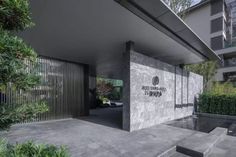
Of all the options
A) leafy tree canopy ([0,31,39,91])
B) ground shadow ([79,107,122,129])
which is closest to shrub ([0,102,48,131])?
leafy tree canopy ([0,31,39,91])

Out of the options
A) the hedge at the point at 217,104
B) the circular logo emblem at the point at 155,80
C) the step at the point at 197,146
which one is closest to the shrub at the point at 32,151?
the step at the point at 197,146

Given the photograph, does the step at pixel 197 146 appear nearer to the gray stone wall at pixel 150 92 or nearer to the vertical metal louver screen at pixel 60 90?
the gray stone wall at pixel 150 92

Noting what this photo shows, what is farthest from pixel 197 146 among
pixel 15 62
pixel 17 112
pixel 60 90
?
pixel 60 90

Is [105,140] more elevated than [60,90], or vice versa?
[60,90]

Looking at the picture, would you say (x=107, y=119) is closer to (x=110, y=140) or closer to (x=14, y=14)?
(x=110, y=140)

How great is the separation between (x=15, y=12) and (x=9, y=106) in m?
0.92

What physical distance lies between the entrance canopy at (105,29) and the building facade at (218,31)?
71.4 ft

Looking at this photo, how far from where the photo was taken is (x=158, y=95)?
8.13 metres

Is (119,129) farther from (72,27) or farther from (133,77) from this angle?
(72,27)

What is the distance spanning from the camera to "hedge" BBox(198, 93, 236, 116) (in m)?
10.7

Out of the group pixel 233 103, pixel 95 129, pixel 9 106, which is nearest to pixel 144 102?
pixel 95 129

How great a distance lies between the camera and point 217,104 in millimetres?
11328

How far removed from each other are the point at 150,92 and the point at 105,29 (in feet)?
11.2

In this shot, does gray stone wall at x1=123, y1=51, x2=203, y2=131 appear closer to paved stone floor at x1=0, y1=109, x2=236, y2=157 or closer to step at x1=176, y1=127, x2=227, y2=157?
paved stone floor at x1=0, y1=109, x2=236, y2=157
